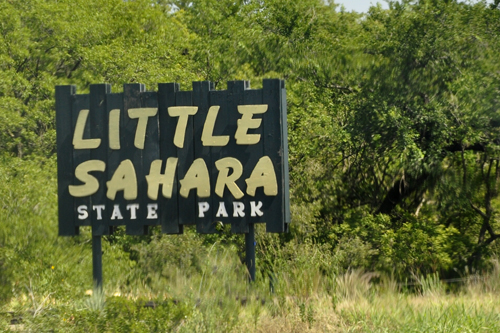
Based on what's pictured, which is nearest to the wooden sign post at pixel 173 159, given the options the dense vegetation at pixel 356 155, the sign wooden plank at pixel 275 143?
the sign wooden plank at pixel 275 143

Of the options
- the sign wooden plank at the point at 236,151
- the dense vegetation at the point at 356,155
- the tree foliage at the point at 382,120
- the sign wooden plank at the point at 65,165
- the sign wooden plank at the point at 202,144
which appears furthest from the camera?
the tree foliage at the point at 382,120

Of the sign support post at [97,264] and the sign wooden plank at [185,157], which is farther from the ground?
the sign wooden plank at [185,157]

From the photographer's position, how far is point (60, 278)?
966 cm

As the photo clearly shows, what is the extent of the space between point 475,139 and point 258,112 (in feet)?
20.2

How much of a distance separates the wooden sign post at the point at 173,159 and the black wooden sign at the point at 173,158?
0.01 m

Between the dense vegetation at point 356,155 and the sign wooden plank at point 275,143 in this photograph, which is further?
the dense vegetation at point 356,155

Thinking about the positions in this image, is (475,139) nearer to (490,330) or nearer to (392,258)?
(392,258)

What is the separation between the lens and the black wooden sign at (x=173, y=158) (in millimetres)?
8359

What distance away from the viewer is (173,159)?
8602 mm

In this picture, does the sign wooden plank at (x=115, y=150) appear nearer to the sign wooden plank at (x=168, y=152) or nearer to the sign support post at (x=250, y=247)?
the sign wooden plank at (x=168, y=152)

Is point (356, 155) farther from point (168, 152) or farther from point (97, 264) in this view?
point (97, 264)

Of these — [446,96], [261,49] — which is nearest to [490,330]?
[446,96]

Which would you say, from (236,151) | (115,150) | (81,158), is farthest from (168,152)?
(81,158)

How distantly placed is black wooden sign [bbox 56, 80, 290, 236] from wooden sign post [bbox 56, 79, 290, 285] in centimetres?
1
